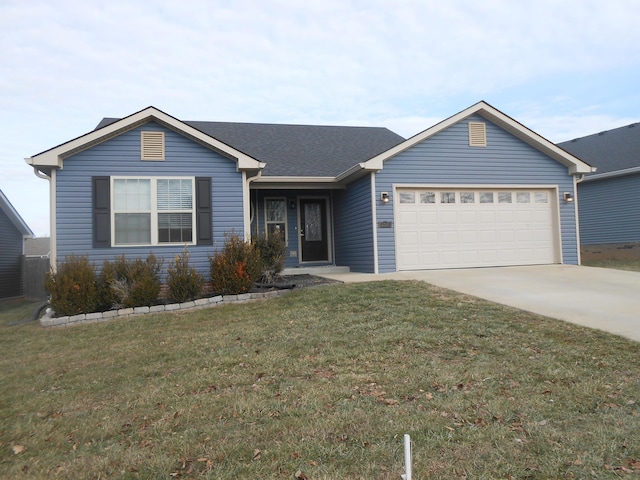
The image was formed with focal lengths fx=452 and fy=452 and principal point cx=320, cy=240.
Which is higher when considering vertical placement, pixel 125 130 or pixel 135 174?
pixel 125 130

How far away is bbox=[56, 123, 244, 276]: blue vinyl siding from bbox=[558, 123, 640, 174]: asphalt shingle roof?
15117 millimetres

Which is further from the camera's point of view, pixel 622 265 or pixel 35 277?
pixel 35 277

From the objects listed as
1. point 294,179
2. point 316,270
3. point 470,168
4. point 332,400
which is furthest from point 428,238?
point 332,400

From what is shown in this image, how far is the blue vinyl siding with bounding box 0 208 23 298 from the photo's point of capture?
17.4 m

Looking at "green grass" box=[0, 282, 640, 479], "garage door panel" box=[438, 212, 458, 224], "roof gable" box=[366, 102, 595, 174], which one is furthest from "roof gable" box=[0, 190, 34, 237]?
"garage door panel" box=[438, 212, 458, 224]

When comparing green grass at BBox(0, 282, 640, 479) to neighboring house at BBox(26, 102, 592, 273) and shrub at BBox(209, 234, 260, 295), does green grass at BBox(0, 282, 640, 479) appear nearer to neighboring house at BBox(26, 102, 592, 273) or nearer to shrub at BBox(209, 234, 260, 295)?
shrub at BBox(209, 234, 260, 295)

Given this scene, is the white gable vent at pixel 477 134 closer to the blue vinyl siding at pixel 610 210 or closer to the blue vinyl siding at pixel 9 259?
the blue vinyl siding at pixel 610 210

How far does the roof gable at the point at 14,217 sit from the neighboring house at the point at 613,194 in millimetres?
22994

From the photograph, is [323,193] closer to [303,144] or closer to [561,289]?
[303,144]

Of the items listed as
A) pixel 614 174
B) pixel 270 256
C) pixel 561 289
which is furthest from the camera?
pixel 614 174

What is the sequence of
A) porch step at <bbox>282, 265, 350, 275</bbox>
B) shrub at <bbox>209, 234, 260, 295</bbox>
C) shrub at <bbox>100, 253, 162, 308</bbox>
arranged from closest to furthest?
1. shrub at <bbox>100, 253, 162, 308</bbox>
2. shrub at <bbox>209, 234, 260, 295</bbox>
3. porch step at <bbox>282, 265, 350, 275</bbox>

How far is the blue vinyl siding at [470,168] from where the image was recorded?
39.7ft

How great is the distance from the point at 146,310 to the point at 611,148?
19.6 metres

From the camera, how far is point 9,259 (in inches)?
711
